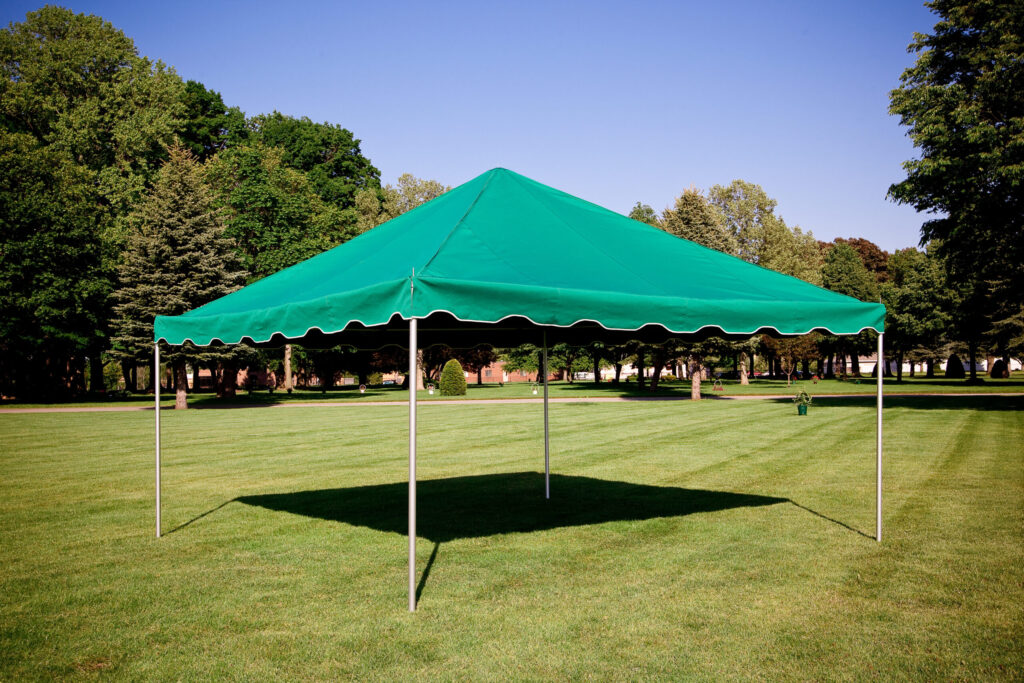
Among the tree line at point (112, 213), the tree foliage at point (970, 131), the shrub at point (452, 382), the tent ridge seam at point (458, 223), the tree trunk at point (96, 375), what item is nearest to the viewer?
the tent ridge seam at point (458, 223)

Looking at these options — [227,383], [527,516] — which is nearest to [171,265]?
[227,383]

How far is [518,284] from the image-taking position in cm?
581

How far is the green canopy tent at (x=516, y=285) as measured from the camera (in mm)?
5684

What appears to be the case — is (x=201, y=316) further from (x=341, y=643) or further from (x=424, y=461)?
(x=424, y=461)

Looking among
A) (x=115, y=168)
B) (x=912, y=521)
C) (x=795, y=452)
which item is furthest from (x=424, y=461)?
(x=115, y=168)

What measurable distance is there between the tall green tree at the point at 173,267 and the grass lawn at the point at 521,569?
67.2 ft

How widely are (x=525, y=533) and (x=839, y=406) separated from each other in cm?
2638

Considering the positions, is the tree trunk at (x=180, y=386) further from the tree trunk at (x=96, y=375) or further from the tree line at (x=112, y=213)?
the tree trunk at (x=96, y=375)

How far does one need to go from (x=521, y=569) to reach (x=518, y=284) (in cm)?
277

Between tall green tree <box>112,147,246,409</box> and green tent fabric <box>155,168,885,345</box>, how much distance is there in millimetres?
29181

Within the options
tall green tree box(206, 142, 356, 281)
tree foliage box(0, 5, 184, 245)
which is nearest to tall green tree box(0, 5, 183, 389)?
tree foliage box(0, 5, 184, 245)

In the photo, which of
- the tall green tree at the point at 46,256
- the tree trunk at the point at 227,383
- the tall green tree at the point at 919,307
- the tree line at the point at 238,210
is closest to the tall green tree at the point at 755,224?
the tree line at the point at 238,210

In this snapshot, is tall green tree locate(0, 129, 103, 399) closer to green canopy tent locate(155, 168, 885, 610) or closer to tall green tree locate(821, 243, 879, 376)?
green canopy tent locate(155, 168, 885, 610)

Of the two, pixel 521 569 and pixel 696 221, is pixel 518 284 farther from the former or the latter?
pixel 696 221
